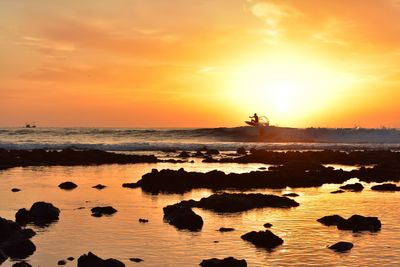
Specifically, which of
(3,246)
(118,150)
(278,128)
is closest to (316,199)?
(3,246)

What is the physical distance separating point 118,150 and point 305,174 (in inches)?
2193

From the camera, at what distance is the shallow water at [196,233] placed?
18281mm

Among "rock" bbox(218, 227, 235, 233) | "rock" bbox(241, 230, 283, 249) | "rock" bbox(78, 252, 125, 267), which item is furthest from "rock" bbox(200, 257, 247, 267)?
"rock" bbox(218, 227, 235, 233)

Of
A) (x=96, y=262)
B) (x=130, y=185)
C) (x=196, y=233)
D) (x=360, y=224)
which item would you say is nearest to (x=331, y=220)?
(x=360, y=224)

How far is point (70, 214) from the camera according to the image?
86.7ft

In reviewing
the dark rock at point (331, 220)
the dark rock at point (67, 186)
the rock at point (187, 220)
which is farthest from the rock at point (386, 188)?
the dark rock at point (67, 186)

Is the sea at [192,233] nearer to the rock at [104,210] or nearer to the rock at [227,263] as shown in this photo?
the rock at [104,210]

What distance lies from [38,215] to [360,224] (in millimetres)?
13954

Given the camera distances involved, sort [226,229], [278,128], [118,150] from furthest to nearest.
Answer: [278,128], [118,150], [226,229]

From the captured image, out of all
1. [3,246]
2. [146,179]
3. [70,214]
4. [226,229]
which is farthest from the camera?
[146,179]

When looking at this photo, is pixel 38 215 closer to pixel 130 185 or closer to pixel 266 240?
pixel 266 240

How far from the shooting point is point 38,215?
24.7 metres

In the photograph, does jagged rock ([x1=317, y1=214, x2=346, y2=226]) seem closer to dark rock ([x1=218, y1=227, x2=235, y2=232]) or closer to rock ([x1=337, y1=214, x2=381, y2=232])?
rock ([x1=337, y1=214, x2=381, y2=232])

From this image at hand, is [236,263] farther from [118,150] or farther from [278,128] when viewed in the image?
[278,128]
